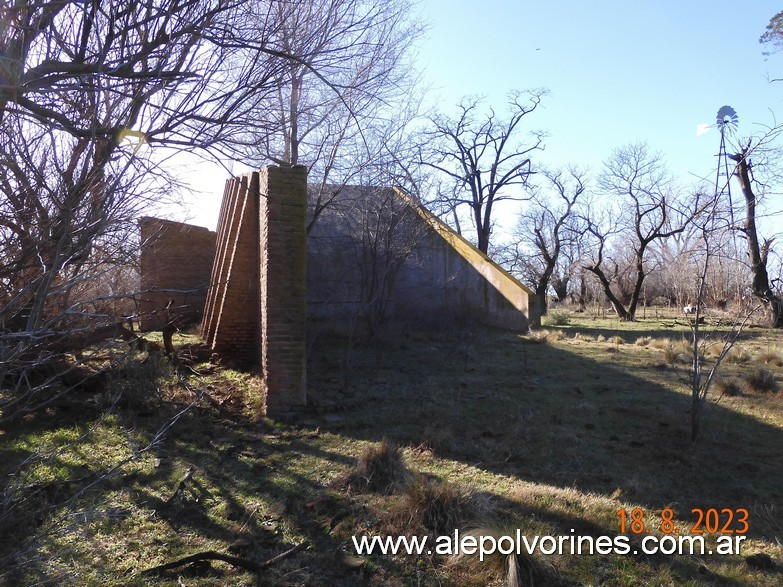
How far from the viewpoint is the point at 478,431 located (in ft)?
21.8

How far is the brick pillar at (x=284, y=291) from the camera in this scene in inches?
285

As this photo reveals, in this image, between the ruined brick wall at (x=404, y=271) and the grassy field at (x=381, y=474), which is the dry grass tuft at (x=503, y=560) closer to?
the grassy field at (x=381, y=474)

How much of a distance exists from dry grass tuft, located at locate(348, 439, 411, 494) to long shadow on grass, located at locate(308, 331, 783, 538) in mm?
943

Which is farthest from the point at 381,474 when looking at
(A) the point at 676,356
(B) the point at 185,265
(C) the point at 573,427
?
(B) the point at 185,265

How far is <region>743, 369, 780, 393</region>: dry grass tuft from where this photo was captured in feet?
26.6

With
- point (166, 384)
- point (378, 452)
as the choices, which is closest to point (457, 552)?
point (378, 452)

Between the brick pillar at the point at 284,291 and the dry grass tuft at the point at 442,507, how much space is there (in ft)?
10.8

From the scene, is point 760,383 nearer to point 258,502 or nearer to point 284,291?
point 284,291

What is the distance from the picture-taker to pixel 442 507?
4.16 meters

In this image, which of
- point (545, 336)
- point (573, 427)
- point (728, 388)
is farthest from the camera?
point (545, 336)

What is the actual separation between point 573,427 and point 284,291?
370 cm

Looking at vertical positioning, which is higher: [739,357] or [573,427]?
[739,357]

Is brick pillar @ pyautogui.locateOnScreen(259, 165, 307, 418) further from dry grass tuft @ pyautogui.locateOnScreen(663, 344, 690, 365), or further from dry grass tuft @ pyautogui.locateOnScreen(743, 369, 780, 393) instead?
dry grass tuft @ pyautogui.locateOnScreen(663, 344, 690, 365)
